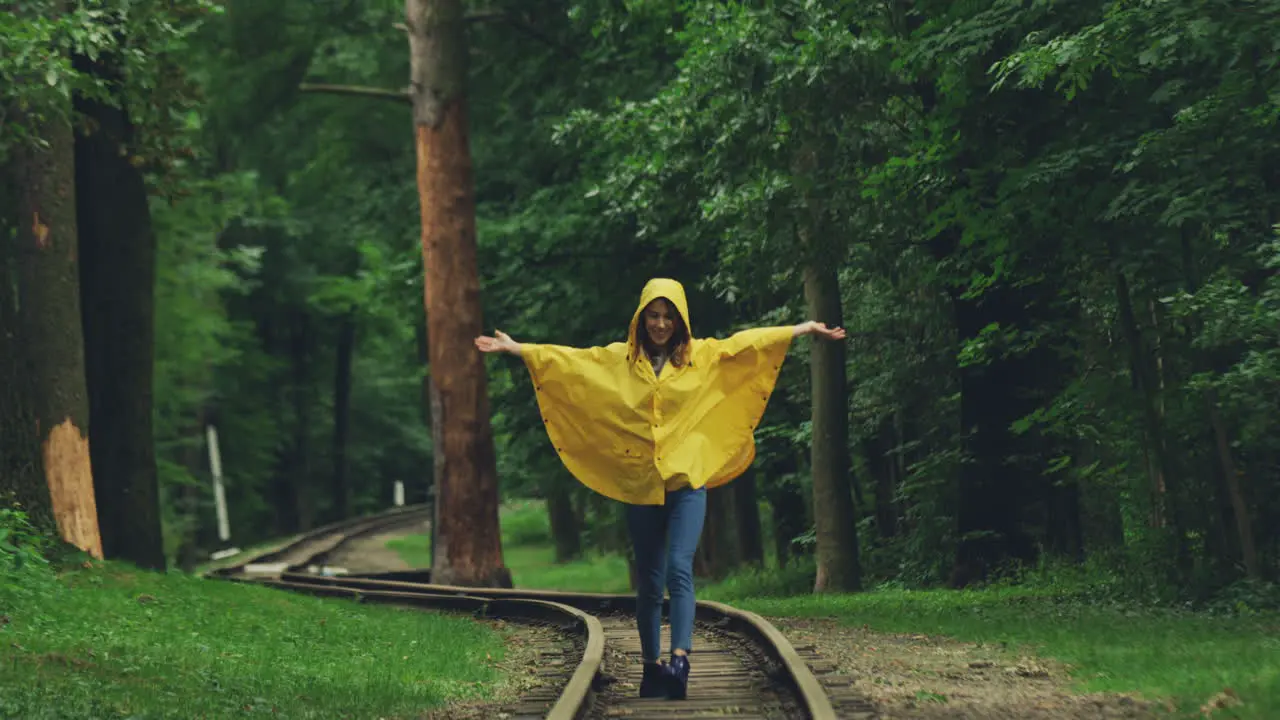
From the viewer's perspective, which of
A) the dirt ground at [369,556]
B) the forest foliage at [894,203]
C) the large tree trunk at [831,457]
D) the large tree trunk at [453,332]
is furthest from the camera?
the dirt ground at [369,556]

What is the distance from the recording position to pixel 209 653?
11148 millimetres

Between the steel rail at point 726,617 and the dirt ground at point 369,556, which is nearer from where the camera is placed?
the steel rail at point 726,617

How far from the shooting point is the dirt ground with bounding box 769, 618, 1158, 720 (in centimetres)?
784

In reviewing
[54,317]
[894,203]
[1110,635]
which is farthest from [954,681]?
[54,317]

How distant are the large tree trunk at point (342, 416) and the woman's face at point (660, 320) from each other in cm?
4731

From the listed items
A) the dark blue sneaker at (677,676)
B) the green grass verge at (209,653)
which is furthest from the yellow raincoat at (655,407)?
the green grass verge at (209,653)

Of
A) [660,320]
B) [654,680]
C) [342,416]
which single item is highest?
[342,416]

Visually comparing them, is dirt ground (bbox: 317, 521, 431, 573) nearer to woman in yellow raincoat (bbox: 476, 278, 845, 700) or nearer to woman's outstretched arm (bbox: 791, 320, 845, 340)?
woman in yellow raincoat (bbox: 476, 278, 845, 700)

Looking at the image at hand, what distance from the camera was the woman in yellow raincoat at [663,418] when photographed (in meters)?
8.52

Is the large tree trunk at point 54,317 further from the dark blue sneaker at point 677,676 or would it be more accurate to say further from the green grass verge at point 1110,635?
the dark blue sneaker at point 677,676

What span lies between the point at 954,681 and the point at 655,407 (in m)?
2.47

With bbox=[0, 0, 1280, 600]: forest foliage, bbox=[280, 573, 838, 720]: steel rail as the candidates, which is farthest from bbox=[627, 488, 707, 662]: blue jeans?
bbox=[0, 0, 1280, 600]: forest foliage

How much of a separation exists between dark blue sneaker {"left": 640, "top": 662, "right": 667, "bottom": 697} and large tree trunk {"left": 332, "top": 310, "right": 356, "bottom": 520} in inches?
1848

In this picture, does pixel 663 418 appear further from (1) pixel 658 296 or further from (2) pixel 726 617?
(2) pixel 726 617
